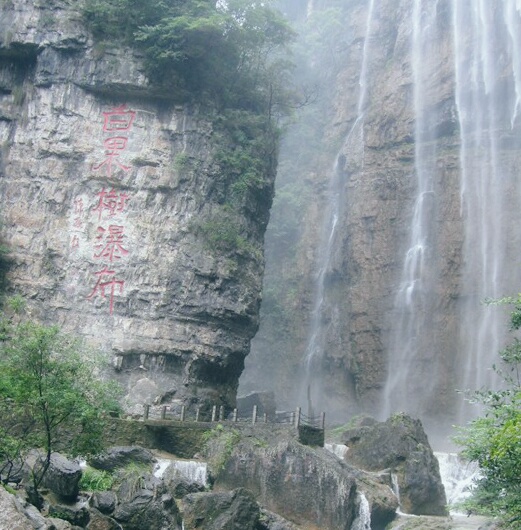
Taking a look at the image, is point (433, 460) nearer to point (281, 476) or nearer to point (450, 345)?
point (281, 476)

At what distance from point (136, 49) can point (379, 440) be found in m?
14.2

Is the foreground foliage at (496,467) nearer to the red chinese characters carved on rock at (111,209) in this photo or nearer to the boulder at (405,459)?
the boulder at (405,459)

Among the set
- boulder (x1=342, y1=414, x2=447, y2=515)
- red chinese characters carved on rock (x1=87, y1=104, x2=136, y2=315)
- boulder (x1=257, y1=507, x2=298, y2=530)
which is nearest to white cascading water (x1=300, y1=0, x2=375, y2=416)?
boulder (x1=342, y1=414, x2=447, y2=515)

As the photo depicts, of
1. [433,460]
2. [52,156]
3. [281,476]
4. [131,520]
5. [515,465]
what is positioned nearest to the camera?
[515,465]

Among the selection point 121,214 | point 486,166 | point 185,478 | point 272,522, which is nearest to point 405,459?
point 272,522

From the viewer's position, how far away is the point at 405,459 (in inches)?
647

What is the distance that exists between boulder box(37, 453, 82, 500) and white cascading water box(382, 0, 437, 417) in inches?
648

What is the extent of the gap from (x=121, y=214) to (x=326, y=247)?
12.2 m

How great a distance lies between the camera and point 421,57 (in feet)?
101

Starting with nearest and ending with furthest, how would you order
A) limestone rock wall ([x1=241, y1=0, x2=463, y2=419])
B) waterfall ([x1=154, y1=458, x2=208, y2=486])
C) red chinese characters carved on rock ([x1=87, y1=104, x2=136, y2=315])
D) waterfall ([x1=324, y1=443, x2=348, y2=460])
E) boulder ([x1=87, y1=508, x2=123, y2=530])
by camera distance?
boulder ([x1=87, y1=508, x2=123, y2=530]) → waterfall ([x1=154, y1=458, x2=208, y2=486]) → waterfall ([x1=324, y1=443, x2=348, y2=460]) → red chinese characters carved on rock ([x1=87, y1=104, x2=136, y2=315]) → limestone rock wall ([x1=241, y1=0, x2=463, y2=419])

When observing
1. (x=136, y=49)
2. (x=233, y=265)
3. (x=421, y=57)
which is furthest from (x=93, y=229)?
(x=421, y=57)

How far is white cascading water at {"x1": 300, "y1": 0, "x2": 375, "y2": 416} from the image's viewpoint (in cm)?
2822

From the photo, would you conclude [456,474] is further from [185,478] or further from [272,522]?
[185,478]

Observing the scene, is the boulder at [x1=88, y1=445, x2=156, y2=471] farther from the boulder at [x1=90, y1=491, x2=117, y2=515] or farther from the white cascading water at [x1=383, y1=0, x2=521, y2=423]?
the white cascading water at [x1=383, y1=0, x2=521, y2=423]
